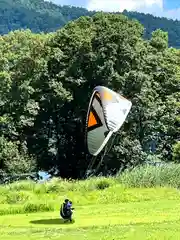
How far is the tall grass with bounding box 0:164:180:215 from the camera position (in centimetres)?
1940

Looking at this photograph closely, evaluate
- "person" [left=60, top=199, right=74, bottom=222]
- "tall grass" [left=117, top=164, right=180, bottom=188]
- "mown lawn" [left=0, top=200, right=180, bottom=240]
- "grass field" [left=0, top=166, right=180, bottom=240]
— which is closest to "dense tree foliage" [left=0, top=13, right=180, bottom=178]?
"tall grass" [left=117, top=164, right=180, bottom=188]

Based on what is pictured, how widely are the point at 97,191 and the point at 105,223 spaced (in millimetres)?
6775

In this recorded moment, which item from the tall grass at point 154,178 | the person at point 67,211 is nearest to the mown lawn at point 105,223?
the person at point 67,211

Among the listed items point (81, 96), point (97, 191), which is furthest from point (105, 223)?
point (81, 96)

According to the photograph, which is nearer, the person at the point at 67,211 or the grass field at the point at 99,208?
the grass field at the point at 99,208

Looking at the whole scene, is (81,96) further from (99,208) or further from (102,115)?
(99,208)

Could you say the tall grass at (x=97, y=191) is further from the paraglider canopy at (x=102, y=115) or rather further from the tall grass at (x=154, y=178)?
the paraglider canopy at (x=102, y=115)

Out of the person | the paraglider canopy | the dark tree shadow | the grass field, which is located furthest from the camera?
the paraglider canopy

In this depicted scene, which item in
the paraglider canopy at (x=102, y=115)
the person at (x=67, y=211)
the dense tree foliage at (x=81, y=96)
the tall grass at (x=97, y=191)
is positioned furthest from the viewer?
the dense tree foliage at (x=81, y=96)

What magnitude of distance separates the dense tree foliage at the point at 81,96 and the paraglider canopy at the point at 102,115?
25.2 ft

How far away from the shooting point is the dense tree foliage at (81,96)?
33.5 metres

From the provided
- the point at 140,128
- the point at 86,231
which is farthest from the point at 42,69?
the point at 86,231

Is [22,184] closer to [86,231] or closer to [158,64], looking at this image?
[86,231]

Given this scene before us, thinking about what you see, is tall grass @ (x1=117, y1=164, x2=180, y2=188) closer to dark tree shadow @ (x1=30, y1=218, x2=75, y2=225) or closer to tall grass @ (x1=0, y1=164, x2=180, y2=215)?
tall grass @ (x1=0, y1=164, x2=180, y2=215)
